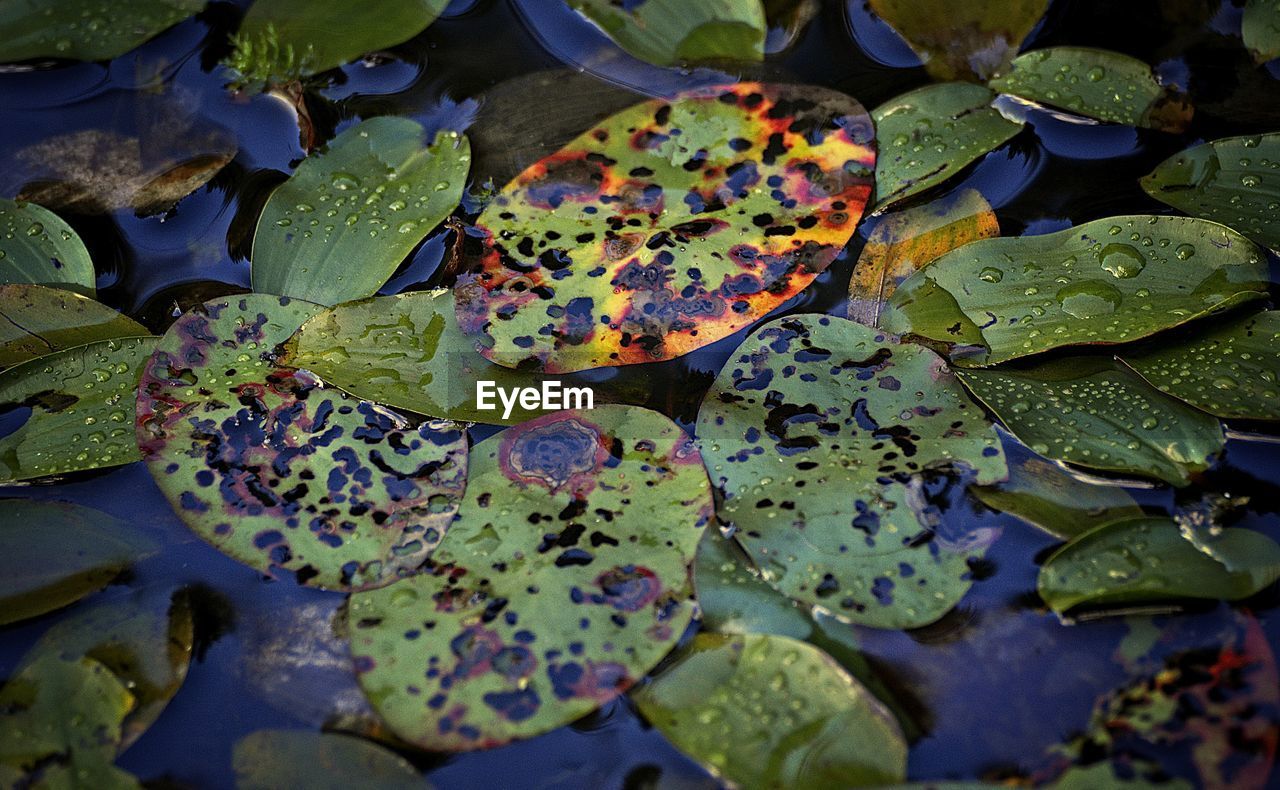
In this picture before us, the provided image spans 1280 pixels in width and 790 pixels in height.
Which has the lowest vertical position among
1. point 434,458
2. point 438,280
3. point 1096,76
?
point 434,458

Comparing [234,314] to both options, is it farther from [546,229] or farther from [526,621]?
[526,621]

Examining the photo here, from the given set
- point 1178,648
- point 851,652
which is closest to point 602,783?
point 851,652

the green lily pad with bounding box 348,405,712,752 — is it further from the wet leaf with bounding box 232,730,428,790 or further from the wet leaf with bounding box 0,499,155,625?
the wet leaf with bounding box 0,499,155,625

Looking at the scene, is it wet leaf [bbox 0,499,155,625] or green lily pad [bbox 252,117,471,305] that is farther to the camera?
green lily pad [bbox 252,117,471,305]

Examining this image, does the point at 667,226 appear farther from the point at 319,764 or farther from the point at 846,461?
the point at 319,764

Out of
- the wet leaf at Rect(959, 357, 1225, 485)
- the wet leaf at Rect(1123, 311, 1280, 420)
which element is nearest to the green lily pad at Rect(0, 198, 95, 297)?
the wet leaf at Rect(959, 357, 1225, 485)

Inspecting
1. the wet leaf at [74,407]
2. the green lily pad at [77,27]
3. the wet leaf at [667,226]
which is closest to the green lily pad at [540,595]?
the wet leaf at [667,226]
